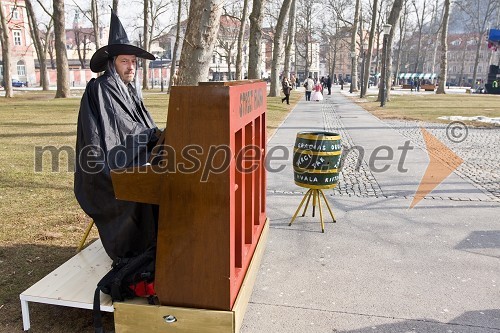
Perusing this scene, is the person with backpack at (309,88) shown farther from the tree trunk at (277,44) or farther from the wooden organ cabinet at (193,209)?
the wooden organ cabinet at (193,209)

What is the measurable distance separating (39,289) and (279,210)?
10.7ft

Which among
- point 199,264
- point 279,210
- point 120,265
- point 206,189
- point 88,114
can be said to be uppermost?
point 88,114

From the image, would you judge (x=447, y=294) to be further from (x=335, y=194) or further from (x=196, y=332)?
Result: (x=335, y=194)

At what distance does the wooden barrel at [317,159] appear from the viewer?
4.62m

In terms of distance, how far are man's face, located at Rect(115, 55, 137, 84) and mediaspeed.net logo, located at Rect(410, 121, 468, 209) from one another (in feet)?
13.3

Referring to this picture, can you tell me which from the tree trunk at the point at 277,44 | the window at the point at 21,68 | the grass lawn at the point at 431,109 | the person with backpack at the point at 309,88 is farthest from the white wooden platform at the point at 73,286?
the window at the point at 21,68

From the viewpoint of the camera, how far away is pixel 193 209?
2551 mm

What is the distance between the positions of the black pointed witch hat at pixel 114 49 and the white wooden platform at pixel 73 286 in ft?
4.97

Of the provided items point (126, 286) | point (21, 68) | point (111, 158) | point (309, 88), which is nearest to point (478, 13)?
point (309, 88)

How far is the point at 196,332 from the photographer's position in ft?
8.61

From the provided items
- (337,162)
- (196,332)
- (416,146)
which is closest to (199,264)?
(196,332)

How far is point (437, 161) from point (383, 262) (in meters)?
5.47

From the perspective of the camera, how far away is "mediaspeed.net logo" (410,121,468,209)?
6684 millimetres

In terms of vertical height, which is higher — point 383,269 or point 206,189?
point 206,189
